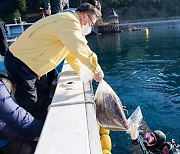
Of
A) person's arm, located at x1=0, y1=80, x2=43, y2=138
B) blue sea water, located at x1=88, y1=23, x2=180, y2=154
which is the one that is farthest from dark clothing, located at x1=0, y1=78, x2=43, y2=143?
blue sea water, located at x1=88, y1=23, x2=180, y2=154

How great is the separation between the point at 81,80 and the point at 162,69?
11.3 m

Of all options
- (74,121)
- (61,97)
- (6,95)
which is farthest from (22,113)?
(74,121)

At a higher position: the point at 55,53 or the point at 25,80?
the point at 55,53

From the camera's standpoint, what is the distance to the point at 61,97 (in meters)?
2.63

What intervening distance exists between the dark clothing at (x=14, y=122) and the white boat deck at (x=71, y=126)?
12.0 inches

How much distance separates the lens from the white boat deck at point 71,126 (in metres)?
1.67

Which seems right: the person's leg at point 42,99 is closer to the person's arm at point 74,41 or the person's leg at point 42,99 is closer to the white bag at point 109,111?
the white bag at point 109,111

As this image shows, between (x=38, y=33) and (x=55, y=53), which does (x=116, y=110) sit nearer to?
(x=55, y=53)

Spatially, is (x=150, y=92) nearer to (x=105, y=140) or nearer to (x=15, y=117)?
(x=105, y=140)

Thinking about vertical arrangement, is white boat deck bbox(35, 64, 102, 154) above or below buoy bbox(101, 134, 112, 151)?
above

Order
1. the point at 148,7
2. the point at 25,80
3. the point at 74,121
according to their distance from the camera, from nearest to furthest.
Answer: the point at 74,121 → the point at 25,80 → the point at 148,7

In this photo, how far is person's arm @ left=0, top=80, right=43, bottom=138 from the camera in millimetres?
2336

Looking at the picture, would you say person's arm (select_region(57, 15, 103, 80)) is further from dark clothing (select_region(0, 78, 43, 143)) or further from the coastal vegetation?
the coastal vegetation

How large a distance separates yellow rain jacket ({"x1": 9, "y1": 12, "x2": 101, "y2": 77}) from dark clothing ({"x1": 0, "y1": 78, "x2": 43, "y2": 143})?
51 cm
